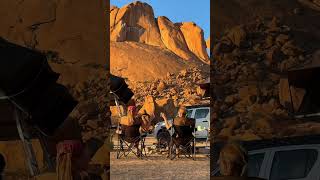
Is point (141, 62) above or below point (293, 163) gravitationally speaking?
above

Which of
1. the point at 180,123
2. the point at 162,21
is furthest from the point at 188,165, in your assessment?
the point at 162,21

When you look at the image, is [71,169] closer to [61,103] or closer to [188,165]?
[61,103]

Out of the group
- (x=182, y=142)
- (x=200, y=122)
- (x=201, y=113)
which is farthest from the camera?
(x=201, y=113)

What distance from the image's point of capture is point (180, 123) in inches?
550

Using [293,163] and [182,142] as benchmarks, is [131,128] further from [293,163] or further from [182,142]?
[293,163]

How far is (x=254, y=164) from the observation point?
6387 millimetres

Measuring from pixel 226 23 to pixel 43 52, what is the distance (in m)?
2.22

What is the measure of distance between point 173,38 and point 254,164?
3774 inches

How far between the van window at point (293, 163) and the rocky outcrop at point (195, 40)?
94458 millimetres

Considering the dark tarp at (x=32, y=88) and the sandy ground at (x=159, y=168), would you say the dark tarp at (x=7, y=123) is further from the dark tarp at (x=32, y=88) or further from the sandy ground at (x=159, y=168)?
the sandy ground at (x=159, y=168)

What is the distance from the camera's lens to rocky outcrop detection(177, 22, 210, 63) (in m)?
103

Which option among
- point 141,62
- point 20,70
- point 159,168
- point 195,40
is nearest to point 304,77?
point 20,70

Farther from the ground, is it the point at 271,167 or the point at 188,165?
the point at 271,167

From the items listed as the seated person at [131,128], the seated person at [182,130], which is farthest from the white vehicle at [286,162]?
the seated person at [131,128]
